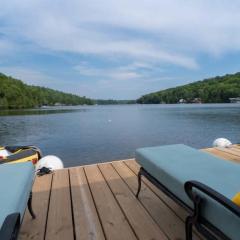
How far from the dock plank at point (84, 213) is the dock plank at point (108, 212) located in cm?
5

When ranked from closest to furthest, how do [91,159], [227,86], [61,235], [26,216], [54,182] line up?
[61,235], [26,216], [54,182], [91,159], [227,86]

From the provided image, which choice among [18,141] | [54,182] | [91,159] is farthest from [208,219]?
[18,141]

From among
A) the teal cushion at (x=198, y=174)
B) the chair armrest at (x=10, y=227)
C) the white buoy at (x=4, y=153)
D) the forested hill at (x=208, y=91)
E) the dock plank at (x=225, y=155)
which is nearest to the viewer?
the chair armrest at (x=10, y=227)

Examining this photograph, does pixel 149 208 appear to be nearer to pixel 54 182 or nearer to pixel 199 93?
pixel 54 182

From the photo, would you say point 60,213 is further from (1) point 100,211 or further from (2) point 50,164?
(2) point 50,164

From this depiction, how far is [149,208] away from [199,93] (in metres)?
71.9

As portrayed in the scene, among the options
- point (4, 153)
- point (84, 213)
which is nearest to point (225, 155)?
point (84, 213)

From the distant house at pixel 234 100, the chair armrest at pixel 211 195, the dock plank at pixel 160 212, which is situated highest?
the chair armrest at pixel 211 195

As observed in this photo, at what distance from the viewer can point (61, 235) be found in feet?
6.49

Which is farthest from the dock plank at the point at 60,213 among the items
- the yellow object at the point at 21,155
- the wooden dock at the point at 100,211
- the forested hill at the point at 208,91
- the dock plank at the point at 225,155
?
the forested hill at the point at 208,91

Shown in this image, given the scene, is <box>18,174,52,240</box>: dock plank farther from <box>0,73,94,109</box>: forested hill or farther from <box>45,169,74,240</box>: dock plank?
<box>0,73,94,109</box>: forested hill

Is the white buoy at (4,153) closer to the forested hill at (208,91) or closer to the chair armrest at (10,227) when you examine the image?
the chair armrest at (10,227)

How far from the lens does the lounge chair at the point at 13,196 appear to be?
1.22 meters

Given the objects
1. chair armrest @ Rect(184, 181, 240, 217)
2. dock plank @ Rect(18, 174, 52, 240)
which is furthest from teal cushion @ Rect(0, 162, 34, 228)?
chair armrest @ Rect(184, 181, 240, 217)
